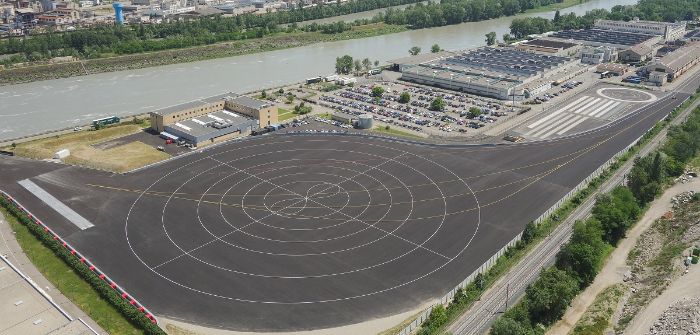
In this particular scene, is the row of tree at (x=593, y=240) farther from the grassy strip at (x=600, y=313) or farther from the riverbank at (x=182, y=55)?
the riverbank at (x=182, y=55)

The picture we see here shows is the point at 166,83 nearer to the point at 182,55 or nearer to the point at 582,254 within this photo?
the point at 182,55

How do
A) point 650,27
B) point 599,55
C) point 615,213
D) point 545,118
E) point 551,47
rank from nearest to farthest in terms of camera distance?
point 615,213, point 545,118, point 599,55, point 551,47, point 650,27

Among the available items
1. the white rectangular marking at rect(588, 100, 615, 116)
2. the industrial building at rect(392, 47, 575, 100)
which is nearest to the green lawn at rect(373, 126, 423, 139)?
the industrial building at rect(392, 47, 575, 100)

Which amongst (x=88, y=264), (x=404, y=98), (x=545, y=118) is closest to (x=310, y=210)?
(x=88, y=264)

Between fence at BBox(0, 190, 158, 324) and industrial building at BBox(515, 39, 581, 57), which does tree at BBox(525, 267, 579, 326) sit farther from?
industrial building at BBox(515, 39, 581, 57)

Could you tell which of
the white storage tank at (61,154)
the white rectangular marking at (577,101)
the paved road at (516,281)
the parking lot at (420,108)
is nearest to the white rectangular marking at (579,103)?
the white rectangular marking at (577,101)

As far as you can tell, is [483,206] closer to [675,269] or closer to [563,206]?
[563,206]

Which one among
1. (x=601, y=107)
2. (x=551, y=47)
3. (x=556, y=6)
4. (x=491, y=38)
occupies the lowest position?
(x=601, y=107)

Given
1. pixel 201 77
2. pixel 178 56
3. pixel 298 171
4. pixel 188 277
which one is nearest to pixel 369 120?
pixel 298 171
